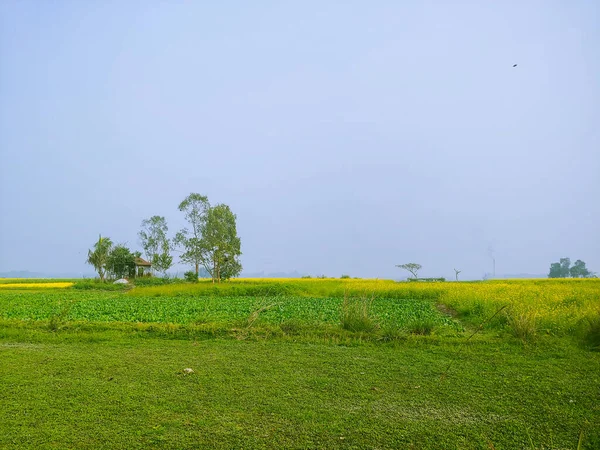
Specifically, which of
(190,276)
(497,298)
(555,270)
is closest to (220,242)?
(190,276)

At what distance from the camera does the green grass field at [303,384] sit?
3994 mm

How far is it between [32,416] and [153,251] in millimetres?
37663

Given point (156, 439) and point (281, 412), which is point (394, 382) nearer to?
point (281, 412)

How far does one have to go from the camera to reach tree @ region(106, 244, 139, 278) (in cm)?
3697

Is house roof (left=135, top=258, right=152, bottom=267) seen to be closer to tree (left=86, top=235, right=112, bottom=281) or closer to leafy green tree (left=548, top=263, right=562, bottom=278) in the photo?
tree (left=86, top=235, right=112, bottom=281)

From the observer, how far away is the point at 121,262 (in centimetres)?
3734

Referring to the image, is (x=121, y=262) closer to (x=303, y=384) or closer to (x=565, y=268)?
(x=303, y=384)

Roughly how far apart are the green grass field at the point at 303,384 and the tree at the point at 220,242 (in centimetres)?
2390

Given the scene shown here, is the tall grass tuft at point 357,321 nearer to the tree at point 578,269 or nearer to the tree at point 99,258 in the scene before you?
the tree at point 99,258

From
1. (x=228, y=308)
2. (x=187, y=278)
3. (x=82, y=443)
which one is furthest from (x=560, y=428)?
(x=187, y=278)

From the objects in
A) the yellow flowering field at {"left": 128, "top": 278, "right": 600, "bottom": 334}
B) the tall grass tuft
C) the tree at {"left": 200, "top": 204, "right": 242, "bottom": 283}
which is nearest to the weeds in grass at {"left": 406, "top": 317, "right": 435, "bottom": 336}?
the tall grass tuft

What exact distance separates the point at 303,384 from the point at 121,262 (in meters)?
35.9

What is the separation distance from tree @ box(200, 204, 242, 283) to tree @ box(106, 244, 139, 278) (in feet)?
26.5

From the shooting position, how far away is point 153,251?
4019cm
